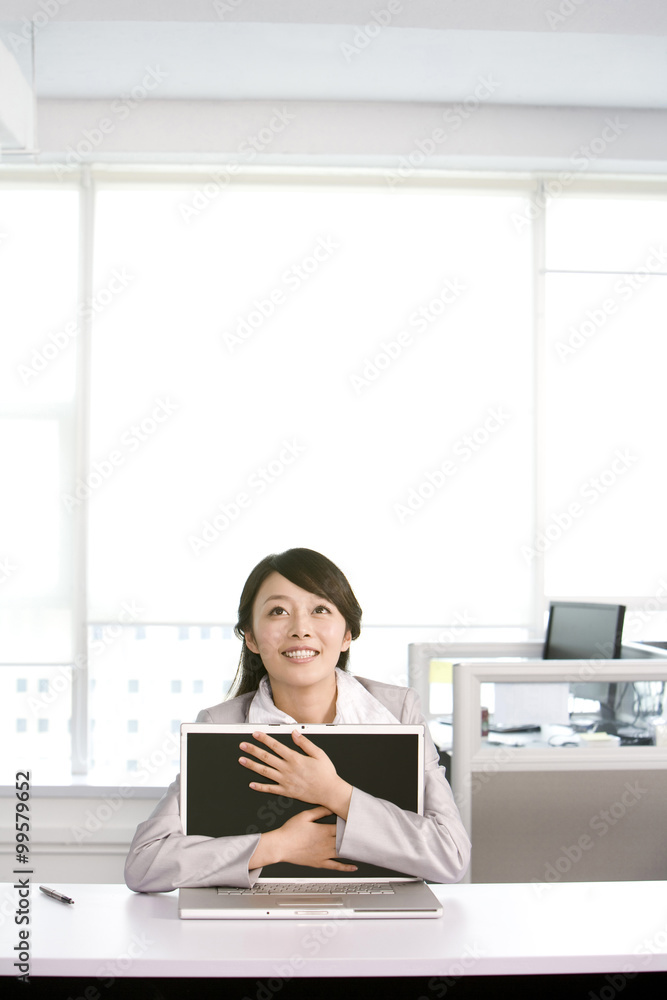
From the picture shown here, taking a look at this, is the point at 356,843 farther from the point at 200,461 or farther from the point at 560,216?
the point at 560,216

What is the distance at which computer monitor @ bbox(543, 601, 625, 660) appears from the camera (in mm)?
3002

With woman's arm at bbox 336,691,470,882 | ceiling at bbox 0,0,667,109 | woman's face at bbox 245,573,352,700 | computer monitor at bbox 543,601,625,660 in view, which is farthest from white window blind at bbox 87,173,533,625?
woman's arm at bbox 336,691,470,882

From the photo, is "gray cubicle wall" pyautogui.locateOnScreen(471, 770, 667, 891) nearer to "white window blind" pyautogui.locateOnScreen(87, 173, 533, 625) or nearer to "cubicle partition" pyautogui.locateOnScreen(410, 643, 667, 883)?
"cubicle partition" pyautogui.locateOnScreen(410, 643, 667, 883)

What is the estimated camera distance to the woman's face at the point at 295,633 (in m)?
1.70

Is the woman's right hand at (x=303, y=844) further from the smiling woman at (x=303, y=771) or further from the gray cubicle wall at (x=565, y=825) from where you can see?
the gray cubicle wall at (x=565, y=825)

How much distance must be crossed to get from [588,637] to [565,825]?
0.96 meters

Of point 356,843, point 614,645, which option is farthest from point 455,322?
point 356,843

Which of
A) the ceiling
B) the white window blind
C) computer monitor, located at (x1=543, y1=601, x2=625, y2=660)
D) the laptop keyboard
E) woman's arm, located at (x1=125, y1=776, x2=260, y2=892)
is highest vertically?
the ceiling

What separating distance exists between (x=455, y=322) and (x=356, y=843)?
3.02m

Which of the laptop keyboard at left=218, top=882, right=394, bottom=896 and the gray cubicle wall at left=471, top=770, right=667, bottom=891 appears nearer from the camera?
the laptop keyboard at left=218, top=882, right=394, bottom=896

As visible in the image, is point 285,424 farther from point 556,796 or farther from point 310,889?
point 310,889

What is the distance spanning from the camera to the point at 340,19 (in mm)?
3119

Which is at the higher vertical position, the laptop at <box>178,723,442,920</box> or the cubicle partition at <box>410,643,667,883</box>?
the laptop at <box>178,723,442,920</box>

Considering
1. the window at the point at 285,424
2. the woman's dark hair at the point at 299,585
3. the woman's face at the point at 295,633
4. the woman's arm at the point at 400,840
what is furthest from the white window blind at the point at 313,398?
the woman's arm at the point at 400,840
